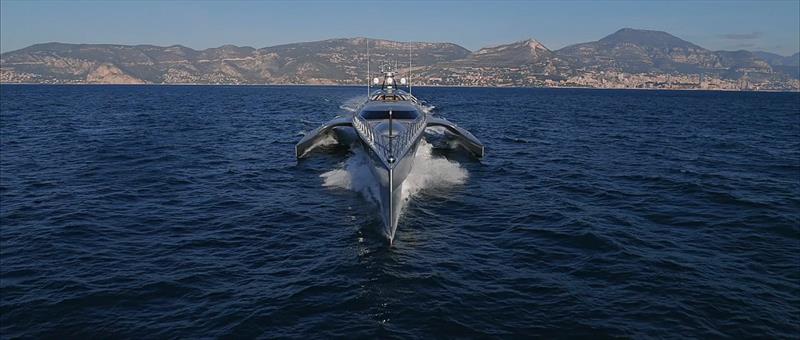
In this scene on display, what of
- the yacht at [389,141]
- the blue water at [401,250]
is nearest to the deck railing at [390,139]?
the yacht at [389,141]

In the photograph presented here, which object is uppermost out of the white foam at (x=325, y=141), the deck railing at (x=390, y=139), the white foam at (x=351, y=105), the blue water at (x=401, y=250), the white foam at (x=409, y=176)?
the white foam at (x=351, y=105)

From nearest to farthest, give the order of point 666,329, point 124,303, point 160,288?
point 666,329 → point 124,303 → point 160,288

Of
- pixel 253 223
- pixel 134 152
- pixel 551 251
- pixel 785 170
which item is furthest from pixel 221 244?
pixel 785 170

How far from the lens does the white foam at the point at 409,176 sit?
1958cm

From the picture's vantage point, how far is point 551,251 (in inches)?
520

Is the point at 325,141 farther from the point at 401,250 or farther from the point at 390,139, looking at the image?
the point at 401,250

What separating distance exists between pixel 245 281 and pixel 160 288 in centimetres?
185

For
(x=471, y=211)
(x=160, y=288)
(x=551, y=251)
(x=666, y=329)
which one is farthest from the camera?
(x=471, y=211)

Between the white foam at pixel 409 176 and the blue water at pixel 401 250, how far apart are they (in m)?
0.29

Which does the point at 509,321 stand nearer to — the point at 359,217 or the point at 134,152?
the point at 359,217

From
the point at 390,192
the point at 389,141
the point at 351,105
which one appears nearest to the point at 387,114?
the point at 389,141

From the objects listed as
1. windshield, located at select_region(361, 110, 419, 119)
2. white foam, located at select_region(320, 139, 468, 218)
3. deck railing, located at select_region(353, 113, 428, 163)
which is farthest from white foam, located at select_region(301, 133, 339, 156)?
deck railing, located at select_region(353, 113, 428, 163)

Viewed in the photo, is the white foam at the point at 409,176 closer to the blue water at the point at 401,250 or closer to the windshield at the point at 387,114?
the blue water at the point at 401,250

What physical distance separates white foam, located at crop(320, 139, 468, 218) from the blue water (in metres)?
0.29
